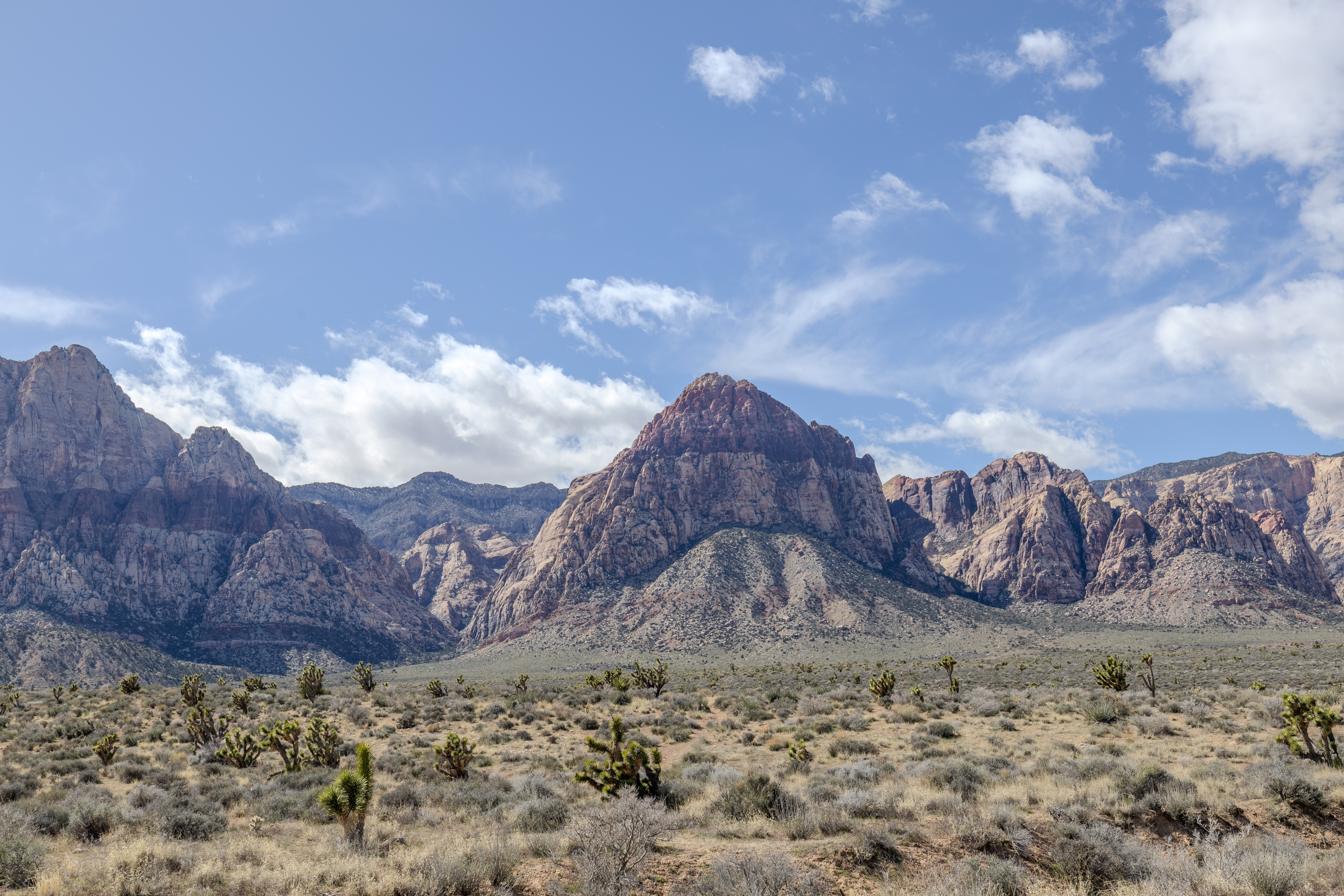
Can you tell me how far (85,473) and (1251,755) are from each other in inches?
7565

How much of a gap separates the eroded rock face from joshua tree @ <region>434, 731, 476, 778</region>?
121 meters

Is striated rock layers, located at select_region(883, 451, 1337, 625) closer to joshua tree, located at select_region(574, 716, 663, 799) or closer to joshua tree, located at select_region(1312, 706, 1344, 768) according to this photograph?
joshua tree, located at select_region(1312, 706, 1344, 768)

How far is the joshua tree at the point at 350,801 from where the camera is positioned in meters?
12.0

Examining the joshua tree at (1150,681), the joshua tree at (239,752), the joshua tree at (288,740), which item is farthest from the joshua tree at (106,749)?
the joshua tree at (1150,681)

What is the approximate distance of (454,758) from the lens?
19953 millimetres

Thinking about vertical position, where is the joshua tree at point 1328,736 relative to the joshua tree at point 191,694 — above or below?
above

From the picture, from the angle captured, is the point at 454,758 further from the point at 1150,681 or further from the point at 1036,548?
the point at 1036,548

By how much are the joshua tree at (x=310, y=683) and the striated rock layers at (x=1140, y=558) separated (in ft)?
440

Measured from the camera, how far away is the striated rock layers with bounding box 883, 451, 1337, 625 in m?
124

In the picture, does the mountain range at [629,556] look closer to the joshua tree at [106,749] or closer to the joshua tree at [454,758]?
the joshua tree at [454,758]

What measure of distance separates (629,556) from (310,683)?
10854 cm

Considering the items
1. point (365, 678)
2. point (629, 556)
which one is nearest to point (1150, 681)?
point (365, 678)

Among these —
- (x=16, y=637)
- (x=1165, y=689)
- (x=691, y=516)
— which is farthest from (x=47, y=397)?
(x=1165, y=689)

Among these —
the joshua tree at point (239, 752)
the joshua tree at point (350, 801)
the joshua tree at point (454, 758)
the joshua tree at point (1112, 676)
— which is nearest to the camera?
the joshua tree at point (350, 801)
